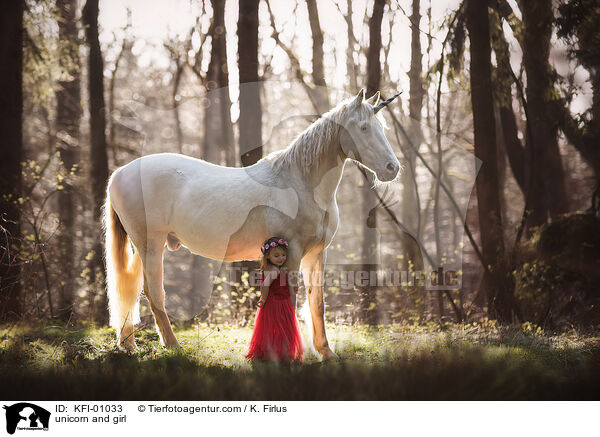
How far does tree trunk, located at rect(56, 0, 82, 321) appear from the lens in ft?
25.2

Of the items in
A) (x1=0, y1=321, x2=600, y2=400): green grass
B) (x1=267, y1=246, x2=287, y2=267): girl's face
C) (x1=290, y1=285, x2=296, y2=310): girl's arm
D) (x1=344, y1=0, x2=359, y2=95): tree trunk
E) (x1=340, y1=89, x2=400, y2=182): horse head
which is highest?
(x1=344, y1=0, x2=359, y2=95): tree trunk

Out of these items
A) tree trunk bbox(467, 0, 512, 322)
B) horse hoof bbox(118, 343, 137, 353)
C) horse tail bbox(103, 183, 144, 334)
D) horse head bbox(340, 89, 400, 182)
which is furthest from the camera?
tree trunk bbox(467, 0, 512, 322)

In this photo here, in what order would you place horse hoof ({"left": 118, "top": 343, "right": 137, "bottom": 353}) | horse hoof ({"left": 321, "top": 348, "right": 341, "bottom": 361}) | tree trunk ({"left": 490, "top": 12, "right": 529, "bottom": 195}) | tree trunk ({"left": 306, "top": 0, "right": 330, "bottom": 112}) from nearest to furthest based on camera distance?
horse hoof ({"left": 321, "top": 348, "right": 341, "bottom": 361}) → horse hoof ({"left": 118, "top": 343, "right": 137, "bottom": 353}) → tree trunk ({"left": 490, "top": 12, "right": 529, "bottom": 195}) → tree trunk ({"left": 306, "top": 0, "right": 330, "bottom": 112})

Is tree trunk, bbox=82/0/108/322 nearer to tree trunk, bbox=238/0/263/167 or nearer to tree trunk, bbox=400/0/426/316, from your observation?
tree trunk, bbox=238/0/263/167

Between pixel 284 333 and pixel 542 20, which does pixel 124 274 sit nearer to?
pixel 284 333

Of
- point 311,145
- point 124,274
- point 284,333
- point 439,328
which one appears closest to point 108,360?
point 124,274

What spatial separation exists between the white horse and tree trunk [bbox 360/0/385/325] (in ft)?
9.94

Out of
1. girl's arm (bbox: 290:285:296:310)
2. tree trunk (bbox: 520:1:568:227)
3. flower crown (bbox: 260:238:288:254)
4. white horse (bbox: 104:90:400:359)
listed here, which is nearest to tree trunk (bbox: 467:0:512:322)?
tree trunk (bbox: 520:1:568:227)

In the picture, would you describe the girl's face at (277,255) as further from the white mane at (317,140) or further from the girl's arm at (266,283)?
the white mane at (317,140)

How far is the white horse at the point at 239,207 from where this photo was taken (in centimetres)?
395

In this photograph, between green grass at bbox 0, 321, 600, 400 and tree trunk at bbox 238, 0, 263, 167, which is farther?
tree trunk at bbox 238, 0, 263, 167

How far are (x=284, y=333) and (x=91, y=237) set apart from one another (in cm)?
→ 613
